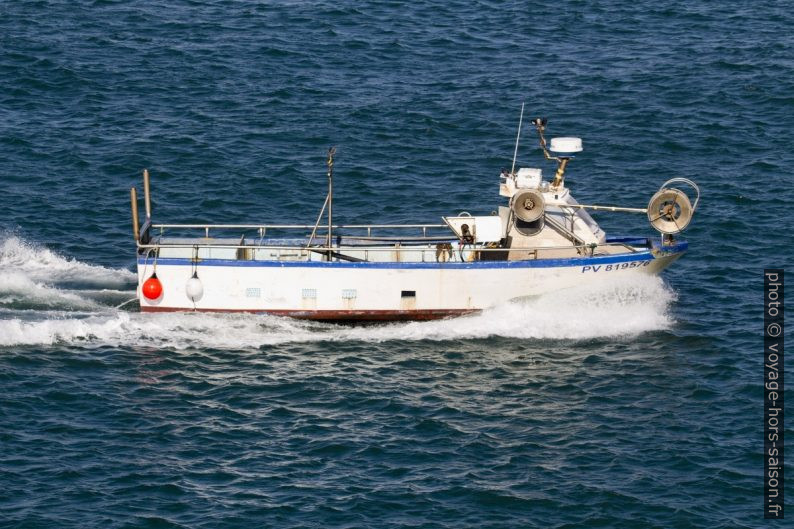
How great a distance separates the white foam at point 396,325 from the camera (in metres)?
44.8

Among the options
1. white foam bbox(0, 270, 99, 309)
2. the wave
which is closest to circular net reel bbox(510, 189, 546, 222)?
the wave

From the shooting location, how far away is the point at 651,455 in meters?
38.5

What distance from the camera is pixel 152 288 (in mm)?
46000

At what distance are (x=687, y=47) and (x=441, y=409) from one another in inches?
1490

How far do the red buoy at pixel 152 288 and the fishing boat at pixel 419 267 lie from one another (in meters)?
0.03

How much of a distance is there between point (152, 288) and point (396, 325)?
302 inches

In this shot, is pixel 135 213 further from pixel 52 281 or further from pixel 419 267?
pixel 419 267

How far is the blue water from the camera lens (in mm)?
37000

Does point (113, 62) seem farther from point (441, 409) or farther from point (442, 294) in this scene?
point (441, 409)

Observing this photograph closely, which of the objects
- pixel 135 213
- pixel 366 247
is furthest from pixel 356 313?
pixel 135 213

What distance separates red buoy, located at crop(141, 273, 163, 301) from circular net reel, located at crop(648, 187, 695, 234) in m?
15.4

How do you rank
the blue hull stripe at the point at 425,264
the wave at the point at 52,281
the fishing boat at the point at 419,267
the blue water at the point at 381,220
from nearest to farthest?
the blue water at the point at 381,220 → the blue hull stripe at the point at 425,264 → the fishing boat at the point at 419,267 → the wave at the point at 52,281

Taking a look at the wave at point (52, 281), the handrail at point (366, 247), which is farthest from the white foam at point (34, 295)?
the handrail at point (366, 247)

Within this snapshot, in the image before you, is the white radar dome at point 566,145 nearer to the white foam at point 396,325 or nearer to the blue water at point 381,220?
the white foam at point 396,325
